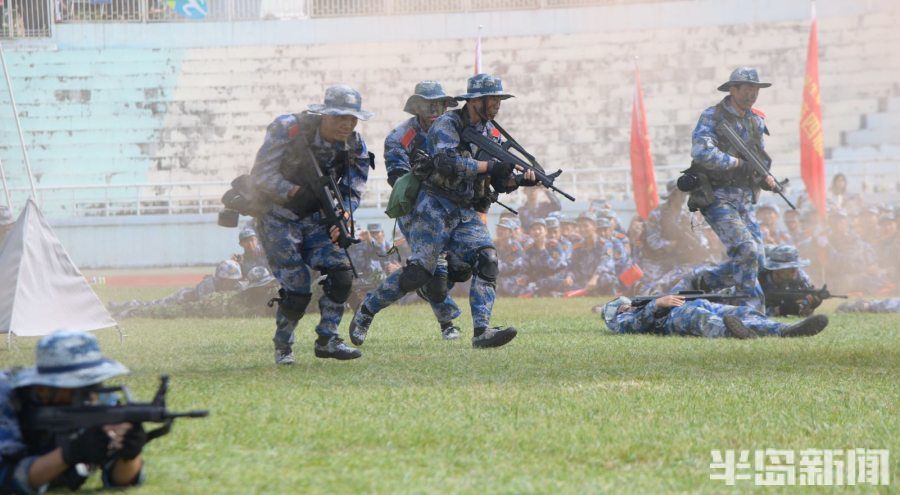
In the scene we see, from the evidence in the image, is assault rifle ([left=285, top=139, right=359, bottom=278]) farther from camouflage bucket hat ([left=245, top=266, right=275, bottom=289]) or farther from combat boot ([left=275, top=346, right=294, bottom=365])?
camouflage bucket hat ([left=245, top=266, right=275, bottom=289])

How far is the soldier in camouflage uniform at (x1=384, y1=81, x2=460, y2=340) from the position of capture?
11.4m

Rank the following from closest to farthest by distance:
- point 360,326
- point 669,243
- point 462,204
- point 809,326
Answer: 1. point 462,204
2. point 809,326
3. point 360,326
4. point 669,243

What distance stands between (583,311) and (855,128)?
18.6 meters

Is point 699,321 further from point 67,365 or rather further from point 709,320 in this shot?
point 67,365

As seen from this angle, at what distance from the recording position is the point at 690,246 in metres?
18.5

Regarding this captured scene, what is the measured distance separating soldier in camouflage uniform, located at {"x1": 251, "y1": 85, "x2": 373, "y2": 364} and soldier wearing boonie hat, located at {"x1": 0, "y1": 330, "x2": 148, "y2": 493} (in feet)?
14.2

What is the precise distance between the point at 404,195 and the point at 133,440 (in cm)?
569

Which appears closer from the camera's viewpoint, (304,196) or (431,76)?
(304,196)

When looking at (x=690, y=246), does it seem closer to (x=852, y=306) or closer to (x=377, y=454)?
(x=852, y=306)

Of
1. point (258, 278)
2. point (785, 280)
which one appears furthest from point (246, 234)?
point (785, 280)

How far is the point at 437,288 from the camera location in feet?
38.4

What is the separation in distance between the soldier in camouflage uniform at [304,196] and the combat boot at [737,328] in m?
3.30

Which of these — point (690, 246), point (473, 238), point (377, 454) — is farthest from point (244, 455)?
point (690, 246)

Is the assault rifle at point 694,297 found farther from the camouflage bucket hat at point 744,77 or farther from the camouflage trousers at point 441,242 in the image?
the camouflage bucket hat at point 744,77
